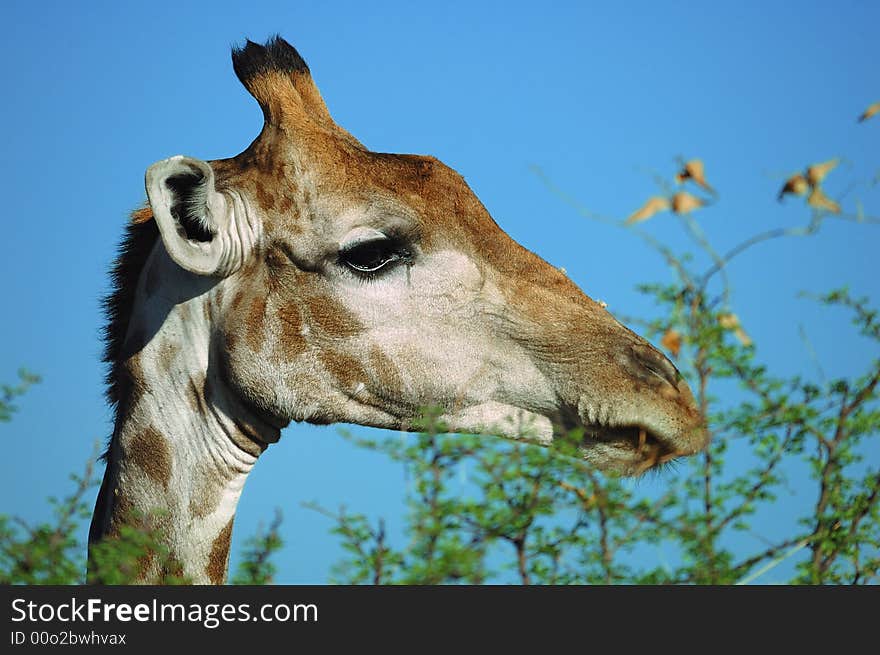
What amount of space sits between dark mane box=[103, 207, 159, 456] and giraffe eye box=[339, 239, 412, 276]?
1.20 metres

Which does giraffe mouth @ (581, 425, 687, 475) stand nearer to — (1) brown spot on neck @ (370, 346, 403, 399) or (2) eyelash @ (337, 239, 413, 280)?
(1) brown spot on neck @ (370, 346, 403, 399)

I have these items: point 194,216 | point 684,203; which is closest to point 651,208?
point 684,203

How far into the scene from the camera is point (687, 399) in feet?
17.0

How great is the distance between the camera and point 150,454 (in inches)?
208

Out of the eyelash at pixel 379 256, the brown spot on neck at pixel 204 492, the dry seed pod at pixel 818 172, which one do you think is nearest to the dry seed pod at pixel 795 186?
the dry seed pod at pixel 818 172

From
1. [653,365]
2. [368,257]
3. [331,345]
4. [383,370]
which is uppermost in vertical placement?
[368,257]

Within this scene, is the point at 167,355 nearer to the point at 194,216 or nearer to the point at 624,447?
the point at 194,216

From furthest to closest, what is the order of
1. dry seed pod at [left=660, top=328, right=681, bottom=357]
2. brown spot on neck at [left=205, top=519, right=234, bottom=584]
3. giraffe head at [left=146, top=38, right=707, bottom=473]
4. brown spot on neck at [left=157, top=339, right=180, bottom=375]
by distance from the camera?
1. brown spot on neck at [left=157, top=339, right=180, bottom=375]
2. giraffe head at [left=146, top=38, right=707, bottom=473]
3. brown spot on neck at [left=205, top=519, right=234, bottom=584]
4. dry seed pod at [left=660, top=328, right=681, bottom=357]

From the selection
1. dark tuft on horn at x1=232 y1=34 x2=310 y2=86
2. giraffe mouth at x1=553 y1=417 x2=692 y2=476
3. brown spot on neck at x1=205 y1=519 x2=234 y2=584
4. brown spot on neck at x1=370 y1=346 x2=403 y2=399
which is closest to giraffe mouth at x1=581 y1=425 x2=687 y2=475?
giraffe mouth at x1=553 y1=417 x2=692 y2=476

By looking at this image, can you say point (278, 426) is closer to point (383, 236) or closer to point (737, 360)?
point (383, 236)

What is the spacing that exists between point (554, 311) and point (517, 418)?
1.92 feet

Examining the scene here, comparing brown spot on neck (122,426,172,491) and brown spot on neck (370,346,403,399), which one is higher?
brown spot on neck (370,346,403,399)

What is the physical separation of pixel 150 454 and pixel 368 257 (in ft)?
4.77

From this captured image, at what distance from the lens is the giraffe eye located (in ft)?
17.9
